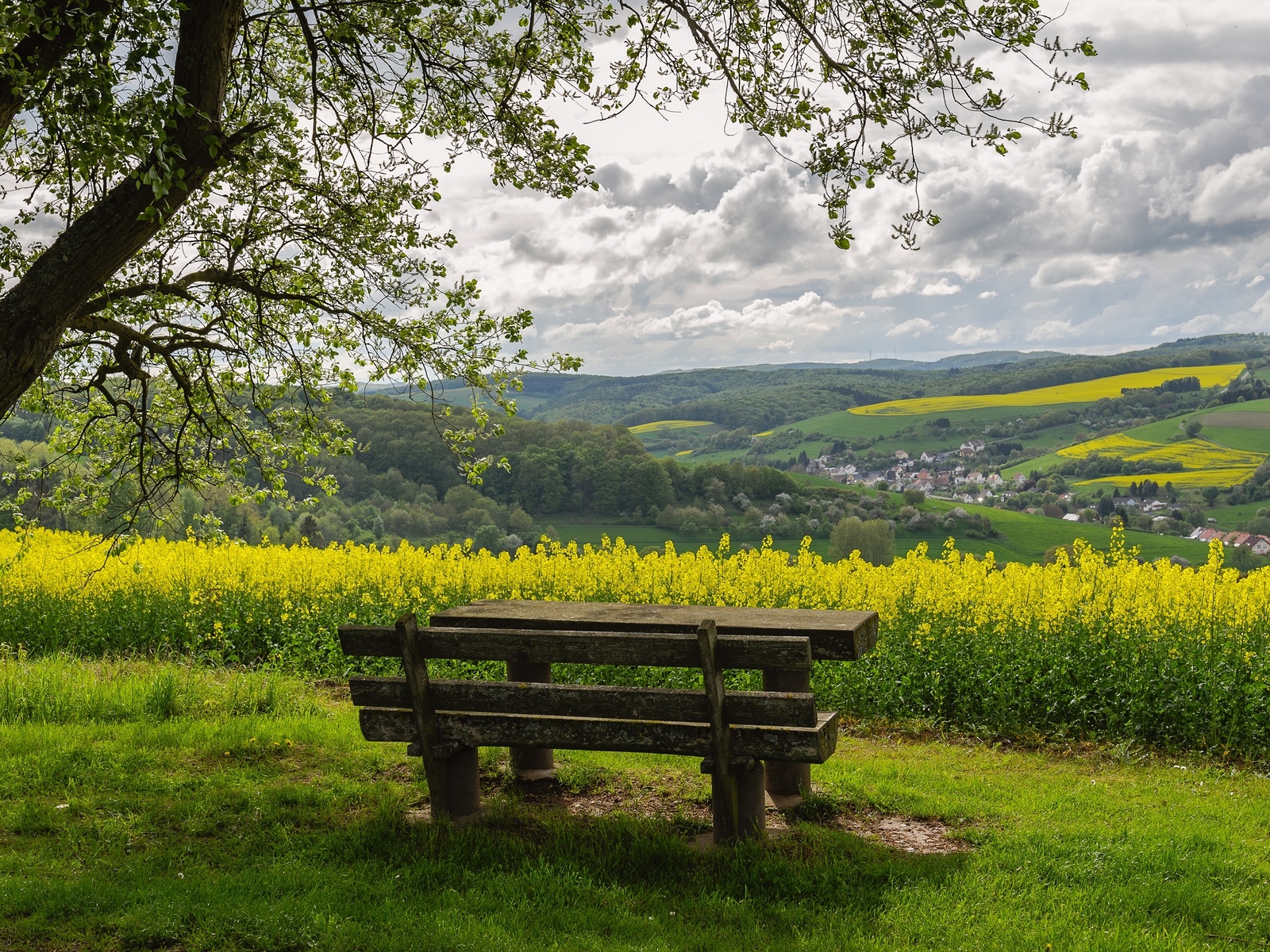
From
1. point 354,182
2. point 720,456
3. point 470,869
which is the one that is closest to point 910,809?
point 470,869

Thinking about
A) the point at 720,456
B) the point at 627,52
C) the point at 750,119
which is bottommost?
the point at 720,456

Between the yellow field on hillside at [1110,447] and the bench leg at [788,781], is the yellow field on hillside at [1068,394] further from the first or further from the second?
the bench leg at [788,781]

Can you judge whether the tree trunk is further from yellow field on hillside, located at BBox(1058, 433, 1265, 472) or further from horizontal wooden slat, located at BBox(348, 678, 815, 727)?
yellow field on hillside, located at BBox(1058, 433, 1265, 472)

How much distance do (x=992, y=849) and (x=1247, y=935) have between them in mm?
1229

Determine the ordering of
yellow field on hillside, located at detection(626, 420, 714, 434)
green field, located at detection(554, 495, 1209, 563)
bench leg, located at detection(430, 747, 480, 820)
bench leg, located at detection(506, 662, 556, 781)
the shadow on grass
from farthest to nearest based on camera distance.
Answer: yellow field on hillside, located at detection(626, 420, 714, 434) → green field, located at detection(554, 495, 1209, 563) → bench leg, located at detection(506, 662, 556, 781) → bench leg, located at detection(430, 747, 480, 820) → the shadow on grass

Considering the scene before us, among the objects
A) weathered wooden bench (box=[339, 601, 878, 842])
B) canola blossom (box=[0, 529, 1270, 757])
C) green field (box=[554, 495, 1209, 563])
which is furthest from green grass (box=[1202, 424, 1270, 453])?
weathered wooden bench (box=[339, 601, 878, 842])

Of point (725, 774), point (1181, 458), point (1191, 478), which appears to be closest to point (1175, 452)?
point (1181, 458)

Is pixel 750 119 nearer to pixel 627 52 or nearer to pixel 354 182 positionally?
pixel 627 52

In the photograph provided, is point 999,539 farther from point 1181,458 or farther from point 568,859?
point 568,859

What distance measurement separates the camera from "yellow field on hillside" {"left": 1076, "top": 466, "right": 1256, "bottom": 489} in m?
68.2

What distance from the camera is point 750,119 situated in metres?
7.64

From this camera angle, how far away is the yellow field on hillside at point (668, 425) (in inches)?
4537

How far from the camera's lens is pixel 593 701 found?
5.04 m

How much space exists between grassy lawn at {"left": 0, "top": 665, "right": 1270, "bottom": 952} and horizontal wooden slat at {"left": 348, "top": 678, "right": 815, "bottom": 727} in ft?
2.28
